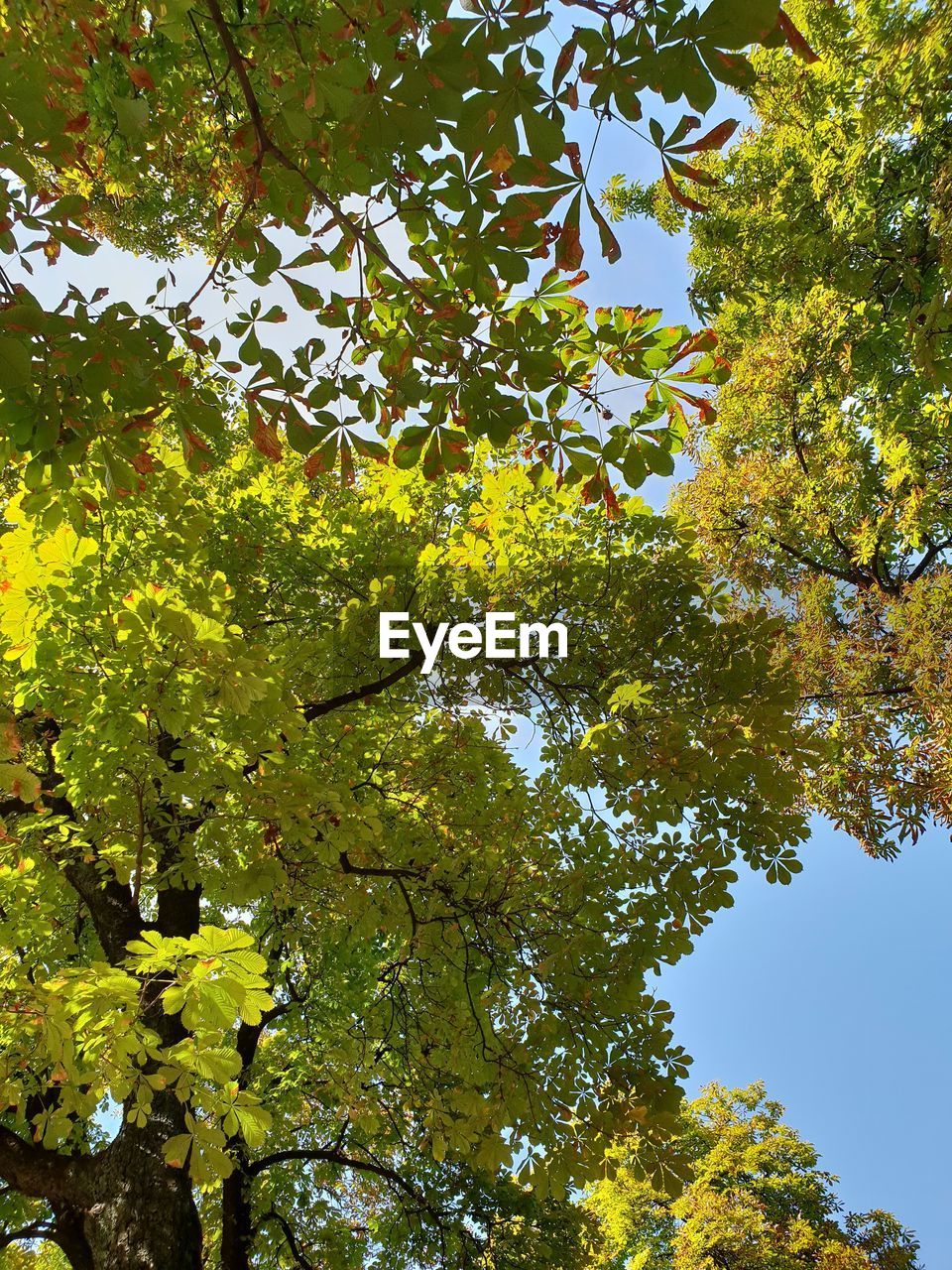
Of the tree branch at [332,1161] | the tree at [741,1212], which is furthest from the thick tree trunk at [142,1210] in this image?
the tree at [741,1212]

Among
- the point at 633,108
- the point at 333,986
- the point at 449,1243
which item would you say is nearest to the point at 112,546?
the point at 633,108

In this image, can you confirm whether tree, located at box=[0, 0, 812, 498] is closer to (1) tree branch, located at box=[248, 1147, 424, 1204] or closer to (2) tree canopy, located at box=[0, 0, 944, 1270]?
(2) tree canopy, located at box=[0, 0, 944, 1270]

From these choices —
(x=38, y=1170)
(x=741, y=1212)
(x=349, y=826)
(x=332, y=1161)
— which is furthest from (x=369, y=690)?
(x=741, y=1212)

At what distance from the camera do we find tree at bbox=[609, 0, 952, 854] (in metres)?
6.94

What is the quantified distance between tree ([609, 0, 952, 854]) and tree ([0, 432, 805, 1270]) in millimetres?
2546

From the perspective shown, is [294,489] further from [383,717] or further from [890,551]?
[890,551]

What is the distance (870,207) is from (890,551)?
13.0 feet

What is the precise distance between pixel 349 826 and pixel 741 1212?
13663 millimetres

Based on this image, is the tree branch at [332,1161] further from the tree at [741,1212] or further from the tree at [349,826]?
the tree at [741,1212]

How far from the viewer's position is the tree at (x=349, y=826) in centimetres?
320

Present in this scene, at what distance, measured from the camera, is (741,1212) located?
42.5ft

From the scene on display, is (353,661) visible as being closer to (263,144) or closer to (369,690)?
(369,690)

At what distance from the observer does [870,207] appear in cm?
738

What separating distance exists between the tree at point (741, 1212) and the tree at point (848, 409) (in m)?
7.59
